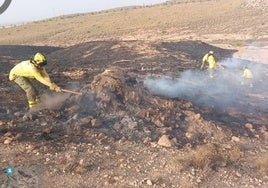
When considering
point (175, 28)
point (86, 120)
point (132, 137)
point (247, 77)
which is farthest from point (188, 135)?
point (175, 28)

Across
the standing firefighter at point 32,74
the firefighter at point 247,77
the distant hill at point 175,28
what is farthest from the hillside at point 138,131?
the distant hill at point 175,28

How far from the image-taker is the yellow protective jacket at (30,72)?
938 centimetres

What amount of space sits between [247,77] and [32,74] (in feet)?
35.9

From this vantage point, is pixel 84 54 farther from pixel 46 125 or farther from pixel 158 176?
pixel 158 176

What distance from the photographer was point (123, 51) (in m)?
22.8

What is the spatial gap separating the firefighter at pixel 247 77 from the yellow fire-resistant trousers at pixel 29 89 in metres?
10.0

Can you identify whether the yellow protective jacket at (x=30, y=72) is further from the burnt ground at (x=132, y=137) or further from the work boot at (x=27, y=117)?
the burnt ground at (x=132, y=137)

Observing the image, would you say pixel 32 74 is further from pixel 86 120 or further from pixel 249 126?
pixel 249 126

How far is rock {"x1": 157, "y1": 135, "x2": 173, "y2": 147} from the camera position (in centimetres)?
905

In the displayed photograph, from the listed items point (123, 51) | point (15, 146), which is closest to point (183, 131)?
point (15, 146)

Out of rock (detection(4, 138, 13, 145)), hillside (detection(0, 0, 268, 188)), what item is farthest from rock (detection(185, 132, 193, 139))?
rock (detection(4, 138, 13, 145))

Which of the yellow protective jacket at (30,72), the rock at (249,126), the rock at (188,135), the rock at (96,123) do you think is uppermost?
the yellow protective jacket at (30,72)

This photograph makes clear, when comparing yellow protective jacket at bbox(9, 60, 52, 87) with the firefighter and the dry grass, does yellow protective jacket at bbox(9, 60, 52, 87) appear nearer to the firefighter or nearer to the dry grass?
the dry grass

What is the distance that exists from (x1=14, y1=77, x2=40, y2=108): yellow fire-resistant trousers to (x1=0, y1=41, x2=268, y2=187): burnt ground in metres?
0.34
